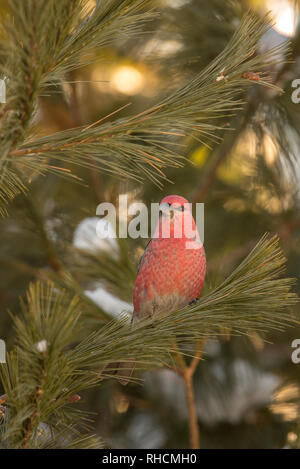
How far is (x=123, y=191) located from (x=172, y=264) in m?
1.10

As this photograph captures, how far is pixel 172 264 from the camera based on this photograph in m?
2.00

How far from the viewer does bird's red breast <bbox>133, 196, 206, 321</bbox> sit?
78.3 inches

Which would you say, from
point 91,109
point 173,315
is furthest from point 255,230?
point 173,315

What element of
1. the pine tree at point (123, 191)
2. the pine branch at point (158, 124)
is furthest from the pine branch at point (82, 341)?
the pine branch at point (158, 124)

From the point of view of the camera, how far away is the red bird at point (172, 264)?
1988mm

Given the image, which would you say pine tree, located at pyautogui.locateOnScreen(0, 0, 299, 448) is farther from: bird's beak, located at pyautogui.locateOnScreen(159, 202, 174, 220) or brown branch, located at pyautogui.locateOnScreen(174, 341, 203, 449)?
bird's beak, located at pyautogui.locateOnScreen(159, 202, 174, 220)

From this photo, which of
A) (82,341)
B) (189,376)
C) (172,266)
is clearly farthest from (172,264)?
(82,341)

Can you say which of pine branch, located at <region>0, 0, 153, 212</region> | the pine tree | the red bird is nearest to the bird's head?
the red bird

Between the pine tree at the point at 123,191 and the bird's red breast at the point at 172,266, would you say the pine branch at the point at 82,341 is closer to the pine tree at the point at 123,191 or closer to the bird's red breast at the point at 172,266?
the pine tree at the point at 123,191

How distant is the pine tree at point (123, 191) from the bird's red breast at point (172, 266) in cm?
9

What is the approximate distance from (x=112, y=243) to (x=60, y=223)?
33.6 inches

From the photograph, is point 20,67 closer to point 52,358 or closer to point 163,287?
point 52,358
